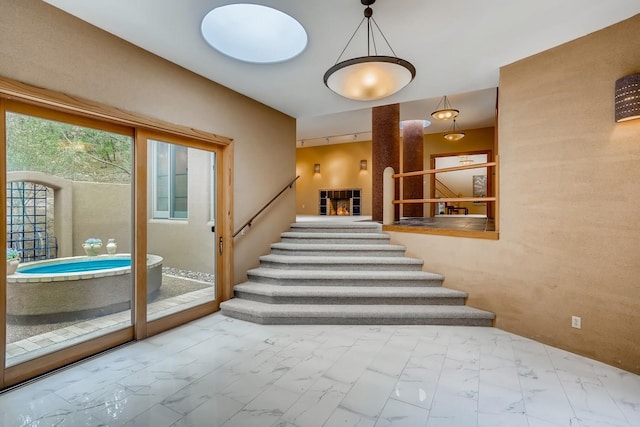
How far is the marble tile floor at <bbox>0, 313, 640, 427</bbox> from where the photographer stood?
2.08 meters

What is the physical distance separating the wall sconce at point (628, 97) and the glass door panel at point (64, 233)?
4722mm

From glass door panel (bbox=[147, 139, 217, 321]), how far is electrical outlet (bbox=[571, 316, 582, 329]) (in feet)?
13.9

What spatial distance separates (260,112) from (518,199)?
3.85 meters

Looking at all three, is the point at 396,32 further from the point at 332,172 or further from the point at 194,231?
the point at 332,172

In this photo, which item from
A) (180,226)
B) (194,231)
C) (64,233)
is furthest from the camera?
(194,231)

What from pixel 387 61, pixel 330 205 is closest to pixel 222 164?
pixel 387 61

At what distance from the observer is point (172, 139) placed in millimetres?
3672

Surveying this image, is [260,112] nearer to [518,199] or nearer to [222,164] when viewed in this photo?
[222,164]

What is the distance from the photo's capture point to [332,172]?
12.3 metres

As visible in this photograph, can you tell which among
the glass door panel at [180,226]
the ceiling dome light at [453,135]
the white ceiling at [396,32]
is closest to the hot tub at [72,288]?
the glass door panel at [180,226]

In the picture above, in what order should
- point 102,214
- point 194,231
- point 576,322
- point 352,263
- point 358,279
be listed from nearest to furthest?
Result: point 576,322 < point 102,214 < point 194,231 < point 358,279 < point 352,263

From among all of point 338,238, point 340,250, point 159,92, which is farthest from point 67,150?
point 338,238

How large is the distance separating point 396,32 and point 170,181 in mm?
3055

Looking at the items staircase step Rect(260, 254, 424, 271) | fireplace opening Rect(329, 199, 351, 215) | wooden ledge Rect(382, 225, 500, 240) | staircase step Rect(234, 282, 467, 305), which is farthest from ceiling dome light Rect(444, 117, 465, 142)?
staircase step Rect(234, 282, 467, 305)
